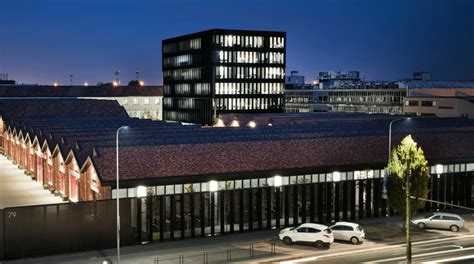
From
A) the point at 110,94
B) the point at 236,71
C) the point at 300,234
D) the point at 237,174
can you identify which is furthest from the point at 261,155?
the point at 110,94

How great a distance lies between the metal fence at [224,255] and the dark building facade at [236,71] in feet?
332

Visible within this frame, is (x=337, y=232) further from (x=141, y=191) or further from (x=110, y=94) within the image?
(x=110, y=94)

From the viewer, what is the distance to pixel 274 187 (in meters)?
53.0

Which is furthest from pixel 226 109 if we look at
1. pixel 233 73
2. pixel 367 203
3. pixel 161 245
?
pixel 161 245

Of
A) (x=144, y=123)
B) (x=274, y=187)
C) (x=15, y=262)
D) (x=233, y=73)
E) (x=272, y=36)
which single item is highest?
(x=272, y=36)

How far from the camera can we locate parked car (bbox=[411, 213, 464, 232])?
51.5 metres

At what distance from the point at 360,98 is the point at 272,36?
58375 mm

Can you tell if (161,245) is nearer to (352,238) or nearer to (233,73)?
(352,238)

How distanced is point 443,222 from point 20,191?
44.0 m

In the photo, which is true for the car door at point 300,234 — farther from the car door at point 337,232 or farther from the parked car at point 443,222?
the parked car at point 443,222

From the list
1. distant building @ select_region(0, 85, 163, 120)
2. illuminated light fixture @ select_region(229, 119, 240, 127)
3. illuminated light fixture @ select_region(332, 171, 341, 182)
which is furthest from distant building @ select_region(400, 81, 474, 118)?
illuminated light fixture @ select_region(332, 171, 341, 182)

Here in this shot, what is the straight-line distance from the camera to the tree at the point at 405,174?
4716 centimetres

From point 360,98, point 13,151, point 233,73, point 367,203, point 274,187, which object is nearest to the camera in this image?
point 274,187

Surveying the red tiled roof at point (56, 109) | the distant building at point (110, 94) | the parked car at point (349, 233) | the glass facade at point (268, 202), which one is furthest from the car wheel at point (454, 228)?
the distant building at point (110, 94)
